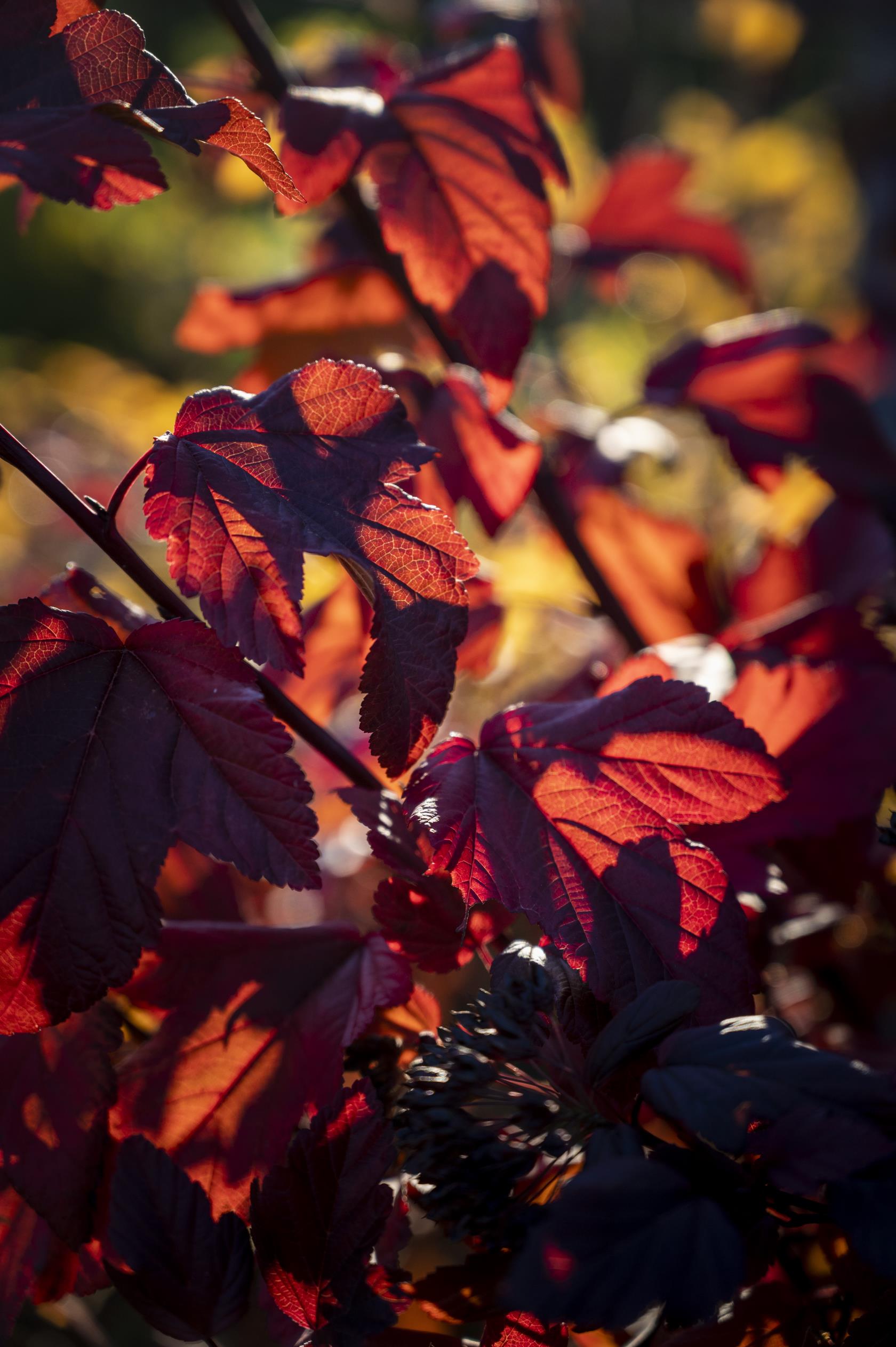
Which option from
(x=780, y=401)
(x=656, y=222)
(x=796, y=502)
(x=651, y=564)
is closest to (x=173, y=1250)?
(x=651, y=564)

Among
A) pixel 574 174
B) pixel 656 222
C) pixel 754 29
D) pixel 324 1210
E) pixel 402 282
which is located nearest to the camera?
pixel 324 1210

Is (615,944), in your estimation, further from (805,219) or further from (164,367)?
(164,367)

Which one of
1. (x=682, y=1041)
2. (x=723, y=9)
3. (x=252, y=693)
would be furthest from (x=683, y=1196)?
(x=723, y=9)

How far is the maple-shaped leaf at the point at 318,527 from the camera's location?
1.48ft

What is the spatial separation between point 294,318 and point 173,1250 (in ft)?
2.52

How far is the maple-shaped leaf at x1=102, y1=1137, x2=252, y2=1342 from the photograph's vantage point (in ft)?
1.52

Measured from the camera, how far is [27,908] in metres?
0.43

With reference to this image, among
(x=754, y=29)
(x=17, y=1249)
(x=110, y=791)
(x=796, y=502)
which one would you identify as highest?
(x=110, y=791)

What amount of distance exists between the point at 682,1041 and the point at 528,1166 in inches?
3.2

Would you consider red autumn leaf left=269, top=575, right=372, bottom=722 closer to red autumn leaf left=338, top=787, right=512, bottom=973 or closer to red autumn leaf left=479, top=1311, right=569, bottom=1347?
red autumn leaf left=338, top=787, right=512, bottom=973

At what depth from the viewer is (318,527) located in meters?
0.46

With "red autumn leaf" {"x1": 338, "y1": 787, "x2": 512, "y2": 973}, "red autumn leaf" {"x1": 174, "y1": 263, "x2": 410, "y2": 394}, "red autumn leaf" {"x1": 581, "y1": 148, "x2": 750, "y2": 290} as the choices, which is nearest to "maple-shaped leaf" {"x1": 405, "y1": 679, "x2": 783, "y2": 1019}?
"red autumn leaf" {"x1": 338, "y1": 787, "x2": 512, "y2": 973}

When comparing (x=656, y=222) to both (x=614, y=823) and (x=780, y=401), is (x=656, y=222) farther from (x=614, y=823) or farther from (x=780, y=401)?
(x=614, y=823)

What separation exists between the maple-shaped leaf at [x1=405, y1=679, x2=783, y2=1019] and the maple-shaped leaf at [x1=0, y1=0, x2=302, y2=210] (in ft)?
1.04
